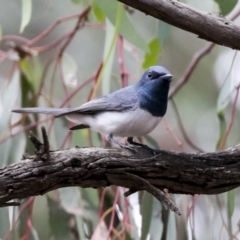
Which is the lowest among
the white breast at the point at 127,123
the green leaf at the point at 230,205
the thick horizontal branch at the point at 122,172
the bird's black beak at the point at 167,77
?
the green leaf at the point at 230,205

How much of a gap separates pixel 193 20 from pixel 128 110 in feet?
1.09

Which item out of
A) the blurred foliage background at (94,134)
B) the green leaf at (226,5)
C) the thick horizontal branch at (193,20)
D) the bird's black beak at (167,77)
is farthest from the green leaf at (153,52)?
the thick horizontal branch at (193,20)

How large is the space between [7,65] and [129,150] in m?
2.12

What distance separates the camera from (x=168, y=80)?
1.41m

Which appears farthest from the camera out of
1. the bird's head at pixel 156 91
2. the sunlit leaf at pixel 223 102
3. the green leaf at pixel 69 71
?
the green leaf at pixel 69 71

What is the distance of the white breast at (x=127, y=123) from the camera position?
4.47ft

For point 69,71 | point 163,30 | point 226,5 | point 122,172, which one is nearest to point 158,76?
point 163,30

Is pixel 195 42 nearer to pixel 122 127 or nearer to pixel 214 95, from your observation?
pixel 214 95

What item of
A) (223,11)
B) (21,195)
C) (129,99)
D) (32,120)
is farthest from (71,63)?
(21,195)

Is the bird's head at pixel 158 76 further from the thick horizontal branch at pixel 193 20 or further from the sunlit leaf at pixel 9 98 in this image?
the sunlit leaf at pixel 9 98

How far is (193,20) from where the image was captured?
115 centimetres

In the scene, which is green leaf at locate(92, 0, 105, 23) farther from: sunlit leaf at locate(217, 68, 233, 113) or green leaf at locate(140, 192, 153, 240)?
green leaf at locate(140, 192, 153, 240)

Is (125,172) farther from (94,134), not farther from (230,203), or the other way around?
(94,134)

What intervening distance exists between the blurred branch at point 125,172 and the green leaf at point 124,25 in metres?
0.31
